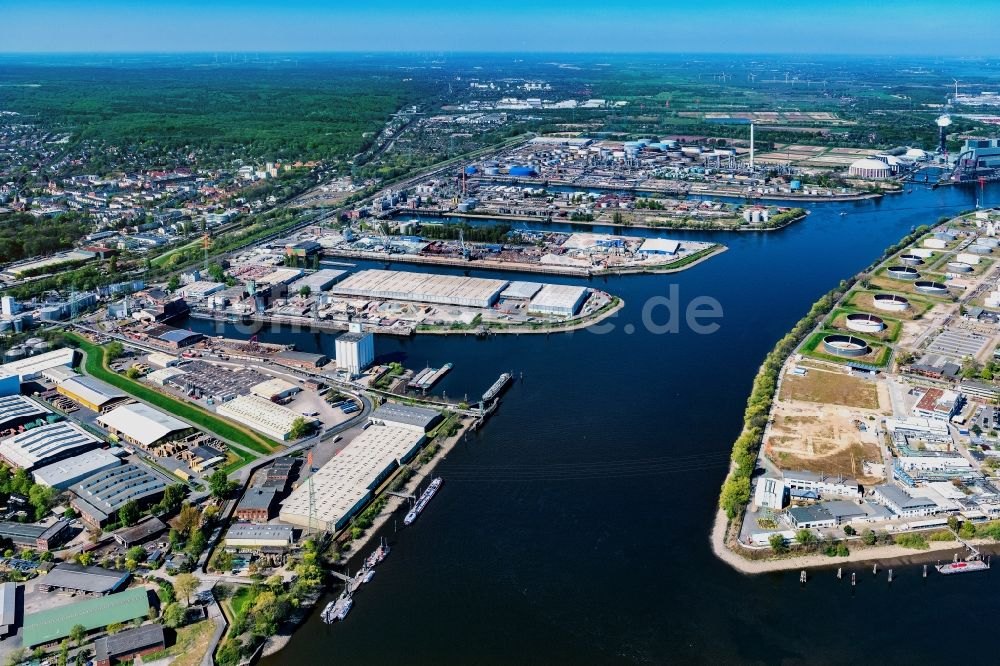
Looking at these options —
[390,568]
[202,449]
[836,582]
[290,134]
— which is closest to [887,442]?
[836,582]

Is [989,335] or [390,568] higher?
[989,335]

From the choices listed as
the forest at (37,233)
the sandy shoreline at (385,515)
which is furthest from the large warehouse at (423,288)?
the forest at (37,233)

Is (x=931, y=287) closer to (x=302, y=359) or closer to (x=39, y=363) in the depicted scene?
(x=302, y=359)

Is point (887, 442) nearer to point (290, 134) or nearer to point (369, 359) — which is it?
point (369, 359)

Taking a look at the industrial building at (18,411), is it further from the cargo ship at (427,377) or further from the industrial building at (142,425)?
the cargo ship at (427,377)

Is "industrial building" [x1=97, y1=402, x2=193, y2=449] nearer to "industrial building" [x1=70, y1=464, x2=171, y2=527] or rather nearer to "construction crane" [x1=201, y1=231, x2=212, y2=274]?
"industrial building" [x1=70, y1=464, x2=171, y2=527]

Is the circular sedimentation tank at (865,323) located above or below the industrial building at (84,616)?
above
